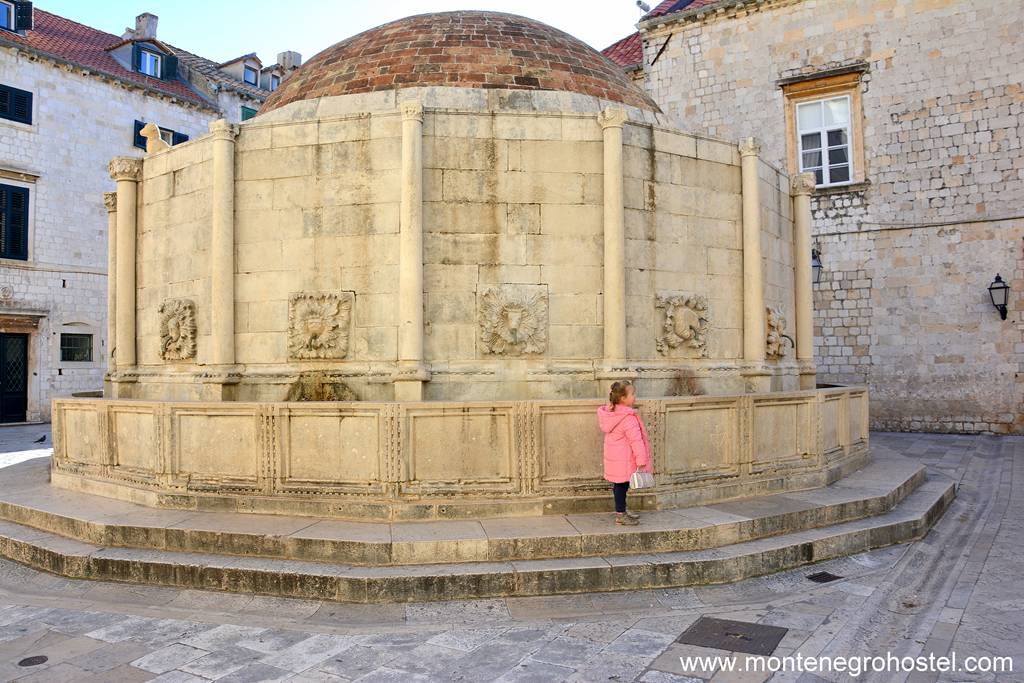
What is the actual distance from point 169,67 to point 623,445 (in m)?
30.8

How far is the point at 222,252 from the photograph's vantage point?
868 centimetres

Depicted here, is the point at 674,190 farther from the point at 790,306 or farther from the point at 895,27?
the point at 895,27

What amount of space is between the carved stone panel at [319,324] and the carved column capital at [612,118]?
12.0 feet

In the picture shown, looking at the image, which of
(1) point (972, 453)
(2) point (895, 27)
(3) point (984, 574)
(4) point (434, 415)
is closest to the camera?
(3) point (984, 574)

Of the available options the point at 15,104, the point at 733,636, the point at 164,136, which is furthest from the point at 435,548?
the point at 164,136

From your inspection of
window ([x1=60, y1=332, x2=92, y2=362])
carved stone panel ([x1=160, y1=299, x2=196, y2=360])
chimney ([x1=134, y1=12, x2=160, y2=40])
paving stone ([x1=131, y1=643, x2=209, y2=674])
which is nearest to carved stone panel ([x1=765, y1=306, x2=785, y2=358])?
carved stone panel ([x1=160, y1=299, x2=196, y2=360])

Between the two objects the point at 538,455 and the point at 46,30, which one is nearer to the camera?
the point at 538,455

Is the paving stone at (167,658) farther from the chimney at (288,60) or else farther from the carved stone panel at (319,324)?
the chimney at (288,60)

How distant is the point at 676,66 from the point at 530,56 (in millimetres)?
13307

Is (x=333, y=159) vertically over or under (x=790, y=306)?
over

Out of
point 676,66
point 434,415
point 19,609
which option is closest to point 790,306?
point 434,415

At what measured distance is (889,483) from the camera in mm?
9203

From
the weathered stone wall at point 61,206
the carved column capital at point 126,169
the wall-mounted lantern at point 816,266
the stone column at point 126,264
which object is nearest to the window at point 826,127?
the wall-mounted lantern at point 816,266

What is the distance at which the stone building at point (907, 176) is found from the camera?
1773 cm
